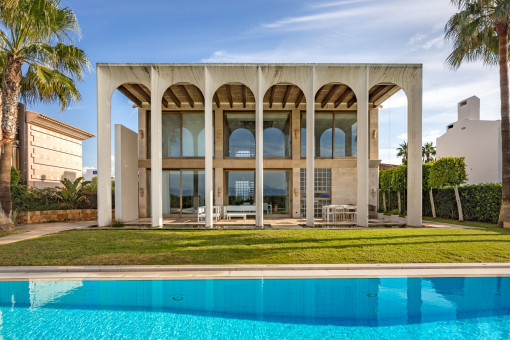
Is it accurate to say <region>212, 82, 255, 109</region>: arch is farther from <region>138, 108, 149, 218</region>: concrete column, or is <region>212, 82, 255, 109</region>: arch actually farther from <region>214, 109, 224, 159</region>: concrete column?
<region>138, 108, 149, 218</region>: concrete column

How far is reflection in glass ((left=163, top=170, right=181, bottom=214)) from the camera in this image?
60.4 feet

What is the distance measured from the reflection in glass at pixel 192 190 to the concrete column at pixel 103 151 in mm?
5231

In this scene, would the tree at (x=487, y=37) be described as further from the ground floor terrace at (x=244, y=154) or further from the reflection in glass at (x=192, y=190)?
the reflection in glass at (x=192, y=190)

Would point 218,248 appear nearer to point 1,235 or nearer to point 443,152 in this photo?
point 1,235

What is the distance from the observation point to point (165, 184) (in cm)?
1844

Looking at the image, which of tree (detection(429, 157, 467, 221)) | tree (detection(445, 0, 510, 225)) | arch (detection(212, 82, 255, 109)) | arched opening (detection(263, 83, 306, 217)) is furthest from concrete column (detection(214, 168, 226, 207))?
tree (detection(445, 0, 510, 225))

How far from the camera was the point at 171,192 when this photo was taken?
60.7 feet

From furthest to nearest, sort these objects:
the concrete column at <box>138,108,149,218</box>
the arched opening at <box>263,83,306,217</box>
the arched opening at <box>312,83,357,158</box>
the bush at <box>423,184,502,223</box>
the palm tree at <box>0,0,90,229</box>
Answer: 1. the arched opening at <box>312,83,357,158</box>
2. the arched opening at <box>263,83,306,217</box>
3. the concrete column at <box>138,108,149,218</box>
4. the bush at <box>423,184,502,223</box>
5. the palm tree at <box>0,0,90,229</box>

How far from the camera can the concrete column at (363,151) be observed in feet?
44.3

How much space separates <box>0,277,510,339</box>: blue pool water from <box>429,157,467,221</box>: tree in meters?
11.5

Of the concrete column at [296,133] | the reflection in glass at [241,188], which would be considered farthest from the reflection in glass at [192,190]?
the concrete column at [296,133]

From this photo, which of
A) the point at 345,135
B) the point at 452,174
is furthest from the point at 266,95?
the point at 452,174

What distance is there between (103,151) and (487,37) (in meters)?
19.9

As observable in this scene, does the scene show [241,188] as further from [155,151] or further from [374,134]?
[374,134]
